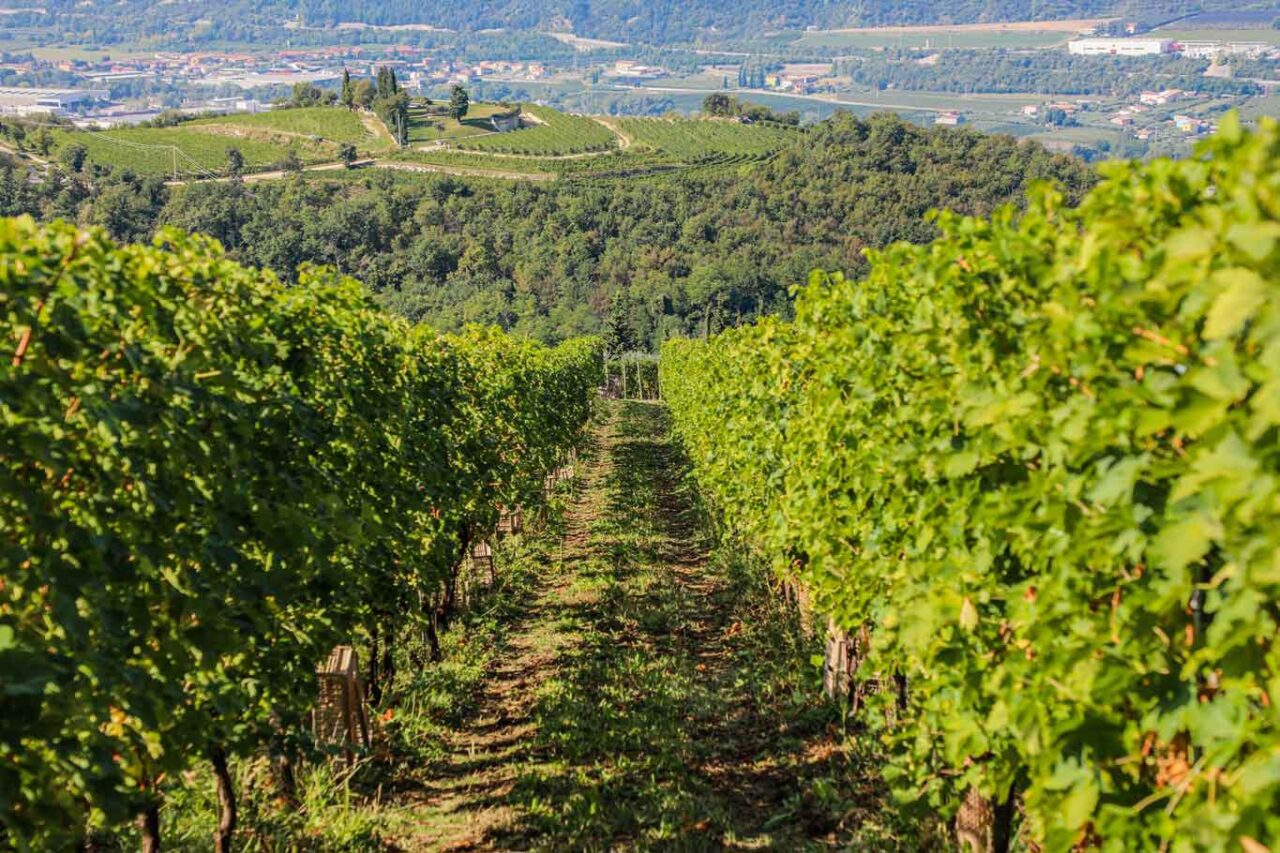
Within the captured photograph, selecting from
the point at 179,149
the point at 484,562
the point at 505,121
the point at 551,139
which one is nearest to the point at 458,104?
the point at 505,121

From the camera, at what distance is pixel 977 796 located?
451 cm

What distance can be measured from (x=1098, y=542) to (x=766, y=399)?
5.53 meters

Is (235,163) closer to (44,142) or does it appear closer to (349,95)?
(44,142)

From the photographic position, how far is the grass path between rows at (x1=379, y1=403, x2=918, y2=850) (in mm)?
5284

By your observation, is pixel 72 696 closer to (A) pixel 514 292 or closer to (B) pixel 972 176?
(A) pixel 514 292

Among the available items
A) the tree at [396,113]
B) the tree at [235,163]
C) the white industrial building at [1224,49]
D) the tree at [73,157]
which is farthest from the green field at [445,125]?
the white industrial building at [1224,49]

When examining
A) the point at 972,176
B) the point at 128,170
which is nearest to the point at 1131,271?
the point at 128,170

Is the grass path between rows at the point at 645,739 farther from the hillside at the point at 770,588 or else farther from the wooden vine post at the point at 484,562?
the wooden vine post at the point at 484,562

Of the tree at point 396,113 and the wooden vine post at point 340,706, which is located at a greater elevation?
the wooden vine post at point 340,706

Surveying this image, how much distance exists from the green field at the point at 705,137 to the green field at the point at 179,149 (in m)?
37.5

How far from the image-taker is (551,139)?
126m

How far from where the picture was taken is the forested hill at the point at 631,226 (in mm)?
78750

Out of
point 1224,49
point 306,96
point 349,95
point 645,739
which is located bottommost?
point 306,96

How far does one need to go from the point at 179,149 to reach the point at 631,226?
4375 centimetres
